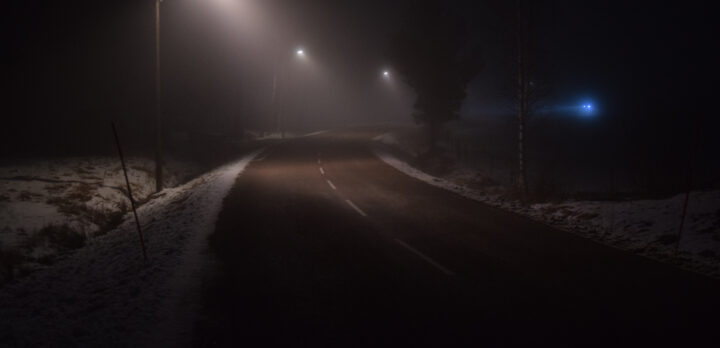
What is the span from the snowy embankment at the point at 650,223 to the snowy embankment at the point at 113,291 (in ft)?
25.6

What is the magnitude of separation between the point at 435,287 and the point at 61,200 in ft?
46.1

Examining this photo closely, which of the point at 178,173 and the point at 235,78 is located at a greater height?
the point at 235,78

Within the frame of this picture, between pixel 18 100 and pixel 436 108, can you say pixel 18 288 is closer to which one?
pixel 18 100

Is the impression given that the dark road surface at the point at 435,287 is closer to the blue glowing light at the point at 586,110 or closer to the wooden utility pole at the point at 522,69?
Answer: the wooden utility pole at the point at 522,69

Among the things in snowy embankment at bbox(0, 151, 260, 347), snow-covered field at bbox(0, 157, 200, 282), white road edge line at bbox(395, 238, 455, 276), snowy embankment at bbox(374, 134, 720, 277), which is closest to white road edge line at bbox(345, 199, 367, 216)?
white road edge line at bbox(395, 238, 455, 276)

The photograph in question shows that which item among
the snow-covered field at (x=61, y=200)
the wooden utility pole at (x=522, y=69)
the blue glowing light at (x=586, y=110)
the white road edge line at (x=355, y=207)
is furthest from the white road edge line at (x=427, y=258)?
the blue glowing light at (x=586, y=110)

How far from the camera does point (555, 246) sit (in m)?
7.87

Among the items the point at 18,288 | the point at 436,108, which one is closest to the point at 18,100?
the point at 18,288

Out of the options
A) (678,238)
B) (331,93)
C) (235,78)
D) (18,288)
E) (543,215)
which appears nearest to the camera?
(18,288)

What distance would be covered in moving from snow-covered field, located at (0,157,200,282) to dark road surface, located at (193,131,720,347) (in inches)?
180

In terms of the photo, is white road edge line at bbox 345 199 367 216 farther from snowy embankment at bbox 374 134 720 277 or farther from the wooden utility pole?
the wooden utility pole

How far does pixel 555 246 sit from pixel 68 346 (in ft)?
25.3

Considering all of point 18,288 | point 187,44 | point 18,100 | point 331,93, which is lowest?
point 18,288

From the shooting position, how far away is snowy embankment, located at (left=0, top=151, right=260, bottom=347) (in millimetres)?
4875
